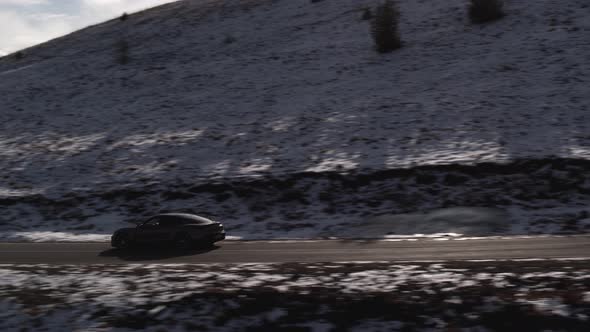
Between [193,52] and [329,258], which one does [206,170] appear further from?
[193,52]

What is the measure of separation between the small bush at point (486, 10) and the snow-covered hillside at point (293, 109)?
80cm

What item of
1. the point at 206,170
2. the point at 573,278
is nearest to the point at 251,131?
the point at 206,170

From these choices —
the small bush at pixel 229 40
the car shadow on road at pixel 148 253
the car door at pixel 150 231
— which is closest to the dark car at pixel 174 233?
the car door at pixel 150 231

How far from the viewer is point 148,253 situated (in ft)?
58.6

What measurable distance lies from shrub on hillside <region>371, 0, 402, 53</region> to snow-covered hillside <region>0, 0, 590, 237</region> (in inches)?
33.7

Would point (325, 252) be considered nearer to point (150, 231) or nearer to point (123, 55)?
point (150, 231)

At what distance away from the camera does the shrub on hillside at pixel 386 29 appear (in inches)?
1464

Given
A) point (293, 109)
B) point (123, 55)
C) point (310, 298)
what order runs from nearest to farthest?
point (310, 298)
point (293, 109)
point (123, 55)

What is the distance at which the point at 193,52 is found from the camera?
4603 centimetres

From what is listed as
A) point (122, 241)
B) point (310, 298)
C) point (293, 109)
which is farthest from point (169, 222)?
point (293, 109)

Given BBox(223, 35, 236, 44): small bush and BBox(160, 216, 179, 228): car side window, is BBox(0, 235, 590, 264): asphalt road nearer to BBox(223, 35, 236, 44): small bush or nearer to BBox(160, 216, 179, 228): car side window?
BBox(160, 216, 179, 228): car side window

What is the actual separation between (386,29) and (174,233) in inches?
938

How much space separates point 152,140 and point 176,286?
21.0 m

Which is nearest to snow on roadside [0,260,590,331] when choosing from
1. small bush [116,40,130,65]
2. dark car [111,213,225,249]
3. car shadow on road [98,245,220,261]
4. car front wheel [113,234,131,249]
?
car shadow on road [98,245,220,261]
